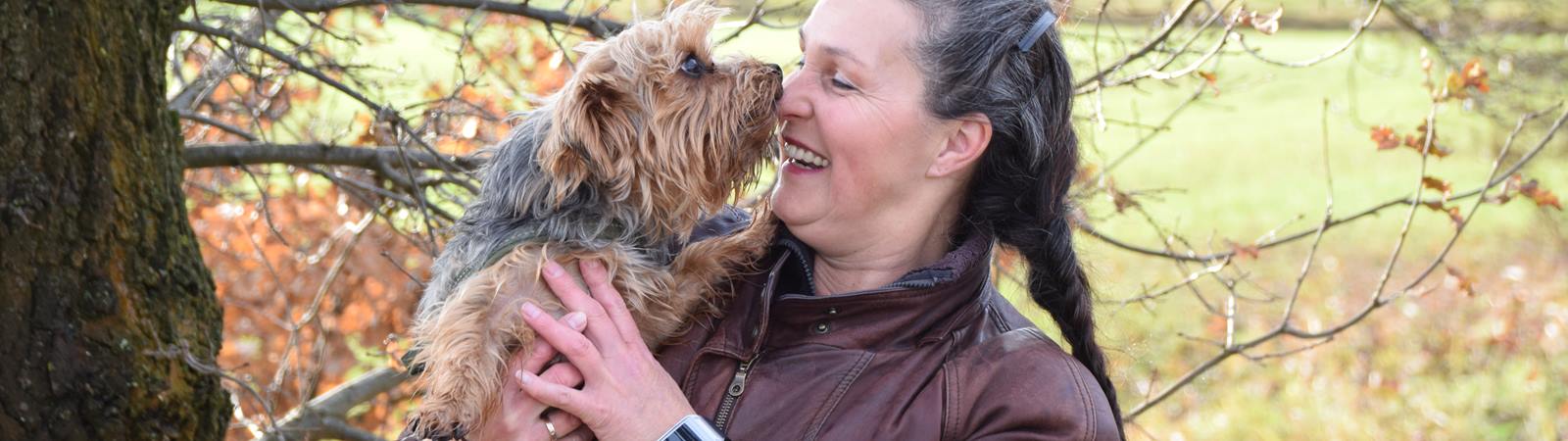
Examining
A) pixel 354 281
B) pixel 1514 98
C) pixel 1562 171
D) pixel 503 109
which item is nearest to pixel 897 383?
pixel 503 109

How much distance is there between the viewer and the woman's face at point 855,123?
118 inches

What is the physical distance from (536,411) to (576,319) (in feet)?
0.68

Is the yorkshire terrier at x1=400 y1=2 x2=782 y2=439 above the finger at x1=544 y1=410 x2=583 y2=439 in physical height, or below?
above

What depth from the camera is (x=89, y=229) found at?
276 cm

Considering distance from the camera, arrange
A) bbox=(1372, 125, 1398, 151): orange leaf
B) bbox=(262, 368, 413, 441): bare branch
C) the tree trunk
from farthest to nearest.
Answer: bbox=(1372, 125, 1398, 151): orange leaf < bbox=(262, 368, 413, 441): bare branch < the tree trunk

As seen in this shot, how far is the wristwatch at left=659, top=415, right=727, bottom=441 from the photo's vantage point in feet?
8.95

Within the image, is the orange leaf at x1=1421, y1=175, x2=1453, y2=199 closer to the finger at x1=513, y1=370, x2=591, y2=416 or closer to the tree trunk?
the finger at x1=513, y1=370, x2=591, y2=416

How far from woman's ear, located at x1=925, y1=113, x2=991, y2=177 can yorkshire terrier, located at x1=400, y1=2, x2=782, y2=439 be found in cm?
47

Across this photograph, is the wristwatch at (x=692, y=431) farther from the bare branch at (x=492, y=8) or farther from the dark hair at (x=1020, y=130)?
the bare branch at (x=492, y=8)

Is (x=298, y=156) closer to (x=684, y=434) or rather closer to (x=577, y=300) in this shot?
(x=577, y=300)

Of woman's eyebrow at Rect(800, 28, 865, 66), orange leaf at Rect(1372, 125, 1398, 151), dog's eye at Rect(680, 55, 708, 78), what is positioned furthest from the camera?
orange leaf at Rect(1372, 125, 1398, 151)

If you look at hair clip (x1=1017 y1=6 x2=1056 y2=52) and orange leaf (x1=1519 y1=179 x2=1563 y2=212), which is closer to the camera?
hair clip (x1=1017 y1=6 x2=1056 y2=52)

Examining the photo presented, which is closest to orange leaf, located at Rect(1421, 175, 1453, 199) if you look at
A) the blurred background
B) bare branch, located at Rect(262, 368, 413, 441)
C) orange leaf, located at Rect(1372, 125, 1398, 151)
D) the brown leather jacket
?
the blurred background

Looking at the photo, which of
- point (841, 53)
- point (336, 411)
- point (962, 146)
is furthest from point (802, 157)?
point (336, 411)
